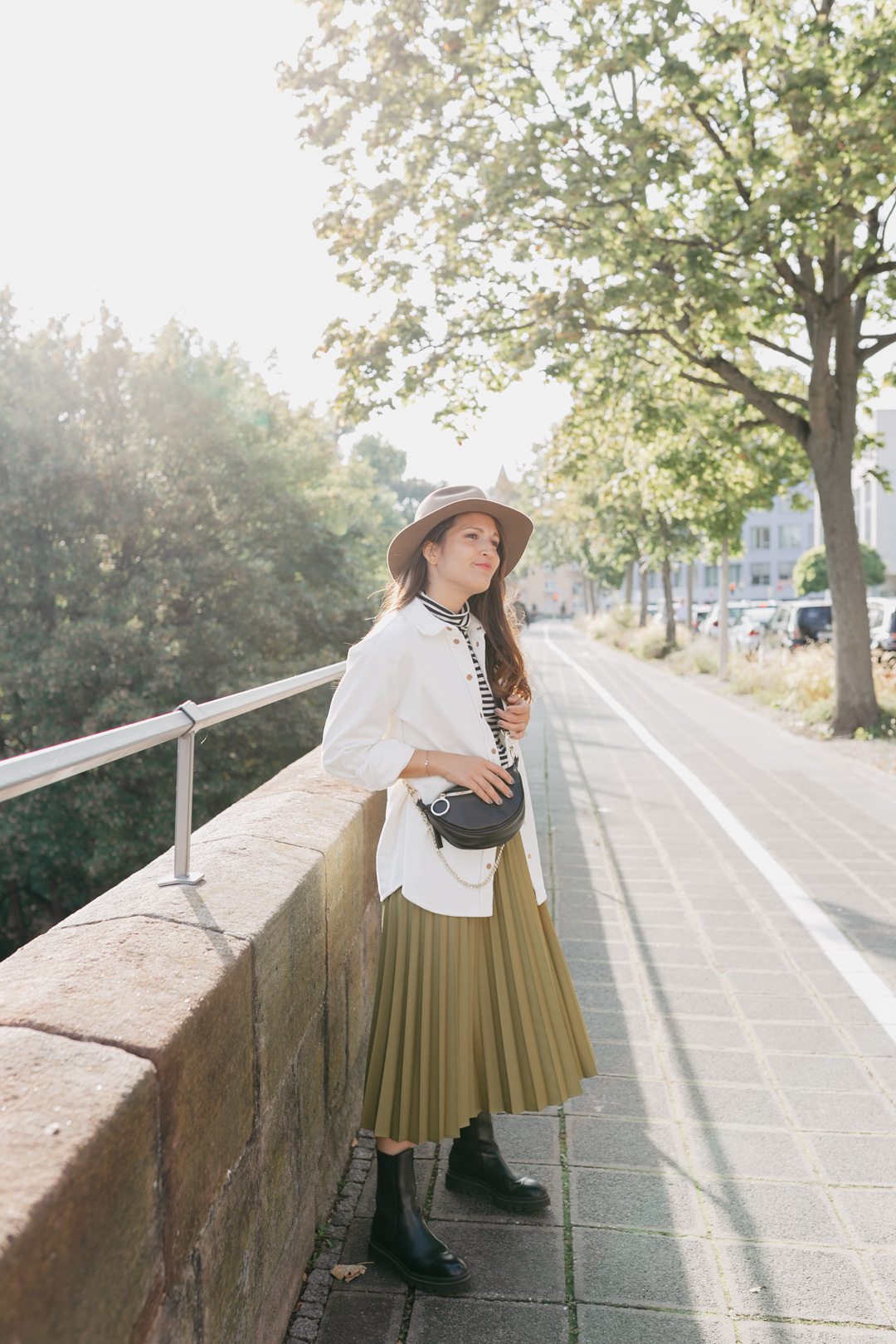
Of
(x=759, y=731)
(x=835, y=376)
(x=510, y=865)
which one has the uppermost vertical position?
(x=835, y=376)

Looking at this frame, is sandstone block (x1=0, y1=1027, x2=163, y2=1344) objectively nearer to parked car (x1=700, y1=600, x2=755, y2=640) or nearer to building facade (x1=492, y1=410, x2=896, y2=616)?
parked car (x1=700, y1=600, x2=755, y2=640)

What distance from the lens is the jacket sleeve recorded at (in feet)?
8.04

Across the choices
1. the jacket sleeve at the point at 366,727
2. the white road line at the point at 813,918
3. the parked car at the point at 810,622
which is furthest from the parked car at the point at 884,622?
the jacket sleeve at the point at 366,727

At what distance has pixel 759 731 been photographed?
13.2m

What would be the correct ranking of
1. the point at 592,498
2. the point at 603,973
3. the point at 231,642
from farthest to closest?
the point at 592,498
the point at 231,642
the point at 603,973

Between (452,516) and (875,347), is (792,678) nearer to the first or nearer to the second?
(875,347)

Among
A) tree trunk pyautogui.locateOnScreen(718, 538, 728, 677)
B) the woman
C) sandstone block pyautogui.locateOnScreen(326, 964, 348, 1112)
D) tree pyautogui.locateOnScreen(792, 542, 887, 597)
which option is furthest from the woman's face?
tree pyautogui.locateOnScreen(792, 542, 887, 597)

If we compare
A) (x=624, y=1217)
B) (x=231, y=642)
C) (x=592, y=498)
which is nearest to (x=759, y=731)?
(x=231, y=642)

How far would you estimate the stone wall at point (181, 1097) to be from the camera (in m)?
1.22

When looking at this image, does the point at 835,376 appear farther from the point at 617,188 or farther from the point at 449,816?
the point at 449,816

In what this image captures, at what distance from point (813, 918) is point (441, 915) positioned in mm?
3488

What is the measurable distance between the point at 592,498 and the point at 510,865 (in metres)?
28.3

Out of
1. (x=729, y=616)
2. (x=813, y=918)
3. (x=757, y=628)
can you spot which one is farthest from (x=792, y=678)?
(x=729, y=616)

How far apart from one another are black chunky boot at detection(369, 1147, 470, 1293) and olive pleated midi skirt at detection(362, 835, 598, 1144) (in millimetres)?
96
